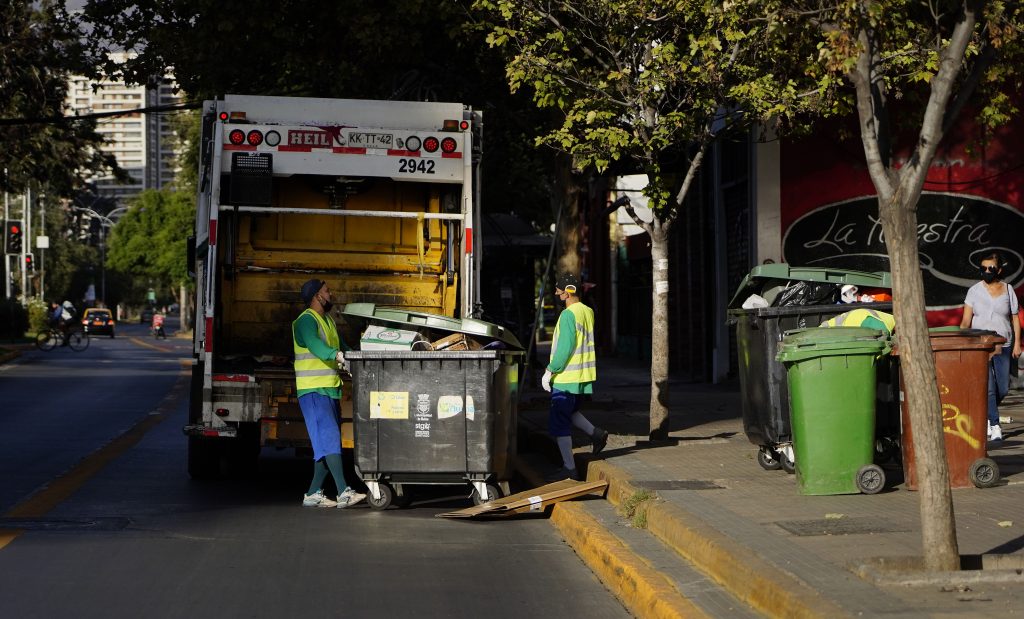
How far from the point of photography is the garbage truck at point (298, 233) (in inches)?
434

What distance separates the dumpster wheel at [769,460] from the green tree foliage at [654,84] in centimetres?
242

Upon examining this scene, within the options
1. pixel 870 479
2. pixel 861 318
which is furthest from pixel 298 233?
pixel 870 479

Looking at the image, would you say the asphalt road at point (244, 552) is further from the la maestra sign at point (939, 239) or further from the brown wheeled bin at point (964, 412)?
the la maestra sign at point (939, 239)

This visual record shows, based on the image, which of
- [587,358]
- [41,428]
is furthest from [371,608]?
[41,428]

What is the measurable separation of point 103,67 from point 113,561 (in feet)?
46.4

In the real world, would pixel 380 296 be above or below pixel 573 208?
below

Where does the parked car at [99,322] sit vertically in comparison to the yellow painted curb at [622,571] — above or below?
above

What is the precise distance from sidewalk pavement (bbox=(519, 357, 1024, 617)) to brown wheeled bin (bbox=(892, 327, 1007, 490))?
5.2 inches

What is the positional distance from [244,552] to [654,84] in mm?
6776

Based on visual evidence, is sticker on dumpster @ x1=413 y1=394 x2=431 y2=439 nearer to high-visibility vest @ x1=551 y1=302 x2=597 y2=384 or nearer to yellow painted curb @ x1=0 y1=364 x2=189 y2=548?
high-visibility vest @ x1=551 y1=302 x2=597 y2=384

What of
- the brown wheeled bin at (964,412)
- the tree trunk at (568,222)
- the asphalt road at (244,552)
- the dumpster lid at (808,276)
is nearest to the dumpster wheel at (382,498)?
the asphalt road at (244,552)

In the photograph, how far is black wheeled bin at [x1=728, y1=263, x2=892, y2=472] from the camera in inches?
402

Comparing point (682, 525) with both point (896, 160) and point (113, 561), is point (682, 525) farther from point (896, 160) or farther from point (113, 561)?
point (896, 160)

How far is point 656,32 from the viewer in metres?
14.1
